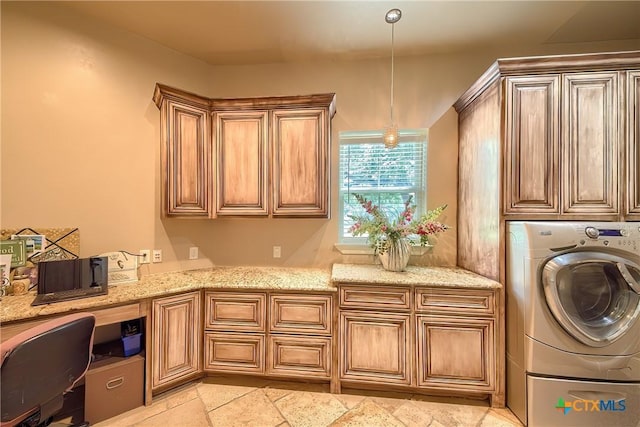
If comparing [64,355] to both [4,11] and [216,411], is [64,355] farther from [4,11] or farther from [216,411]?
[4,11]

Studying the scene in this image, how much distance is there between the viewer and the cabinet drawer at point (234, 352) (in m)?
2.05

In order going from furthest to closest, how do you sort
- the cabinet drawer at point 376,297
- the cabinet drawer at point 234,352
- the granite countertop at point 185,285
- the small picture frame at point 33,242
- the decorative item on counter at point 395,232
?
the decorative item on counter at point 395,232 → the cabinet drawer at point 234,352 → the cabinet drawer at point 376,297 → the small picture frame at point 33,242 → the granite countertop at point 185,285

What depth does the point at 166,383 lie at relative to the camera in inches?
75.5

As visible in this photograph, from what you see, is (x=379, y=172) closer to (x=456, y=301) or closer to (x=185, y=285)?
(x=456, y=301)

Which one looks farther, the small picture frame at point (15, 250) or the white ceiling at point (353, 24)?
the white ceiling at point (353, 24)

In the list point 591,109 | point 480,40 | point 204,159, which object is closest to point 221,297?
point 204,159

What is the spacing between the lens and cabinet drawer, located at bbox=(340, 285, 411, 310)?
1.93m

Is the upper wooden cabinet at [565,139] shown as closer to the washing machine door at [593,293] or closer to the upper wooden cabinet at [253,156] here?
the washing machine door at [593,293]

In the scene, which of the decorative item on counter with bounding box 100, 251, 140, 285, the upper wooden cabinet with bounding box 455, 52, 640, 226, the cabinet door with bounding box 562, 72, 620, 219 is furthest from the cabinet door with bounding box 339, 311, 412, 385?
the decorative item on counter with bounding box 100, 251, 140, 285

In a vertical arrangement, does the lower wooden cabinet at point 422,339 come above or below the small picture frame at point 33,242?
below

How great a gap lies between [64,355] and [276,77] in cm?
271

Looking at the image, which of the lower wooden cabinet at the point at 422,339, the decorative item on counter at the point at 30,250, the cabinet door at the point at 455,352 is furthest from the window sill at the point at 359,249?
the decorative item on counter at the point at 30,250

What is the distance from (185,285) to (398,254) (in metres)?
1.80

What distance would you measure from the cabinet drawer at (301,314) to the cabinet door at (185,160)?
1098 mm
